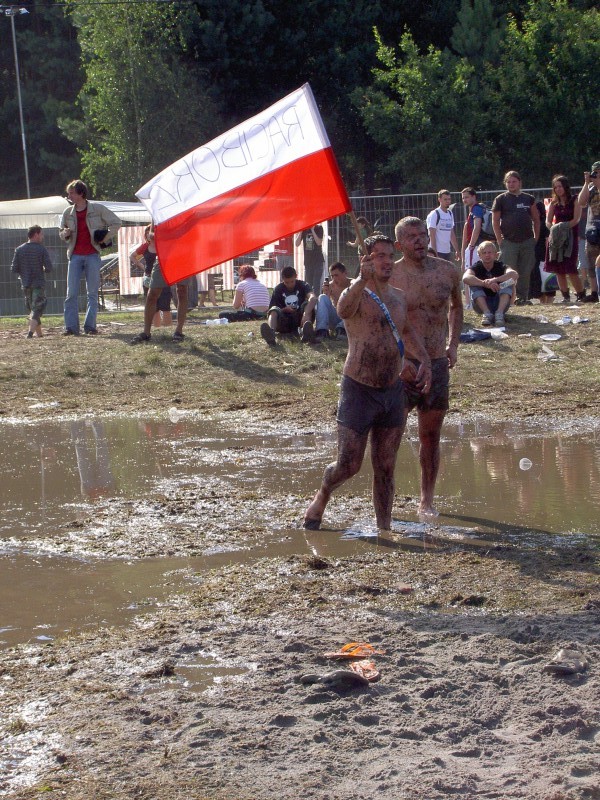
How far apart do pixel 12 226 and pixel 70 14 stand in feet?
56.3

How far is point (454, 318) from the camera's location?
7.74 meters

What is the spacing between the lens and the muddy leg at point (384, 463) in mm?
7105

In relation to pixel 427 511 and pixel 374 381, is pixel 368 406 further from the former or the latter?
pixel 427 511

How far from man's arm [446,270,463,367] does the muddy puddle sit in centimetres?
108

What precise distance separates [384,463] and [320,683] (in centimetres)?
270

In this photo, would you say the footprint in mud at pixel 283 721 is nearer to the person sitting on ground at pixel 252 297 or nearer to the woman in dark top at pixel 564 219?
the woman in dark top at pixel 564 219

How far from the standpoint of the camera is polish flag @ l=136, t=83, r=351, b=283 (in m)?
7.91

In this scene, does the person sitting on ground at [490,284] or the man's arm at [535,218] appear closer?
the person sitting on ground at [490,284]

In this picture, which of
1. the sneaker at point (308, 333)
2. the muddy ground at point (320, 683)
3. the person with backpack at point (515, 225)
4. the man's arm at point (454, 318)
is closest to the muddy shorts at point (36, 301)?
the sneaker at point (308, 333)

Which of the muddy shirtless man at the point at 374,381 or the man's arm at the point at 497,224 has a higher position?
the man's arm at the point at 497,224

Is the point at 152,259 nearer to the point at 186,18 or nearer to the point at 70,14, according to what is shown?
the point at 186,18

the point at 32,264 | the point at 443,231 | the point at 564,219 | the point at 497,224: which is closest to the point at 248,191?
the point at 497,224

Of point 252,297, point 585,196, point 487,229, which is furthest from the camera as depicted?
point 252,297

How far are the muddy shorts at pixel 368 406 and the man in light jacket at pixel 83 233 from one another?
923 centimetres
